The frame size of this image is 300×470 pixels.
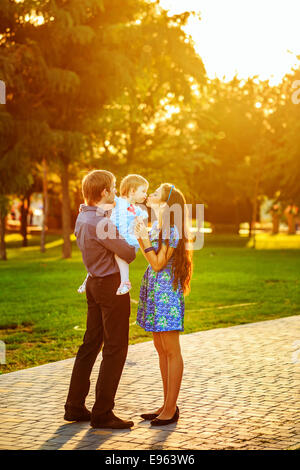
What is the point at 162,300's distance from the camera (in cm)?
626

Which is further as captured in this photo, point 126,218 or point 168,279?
point 168,279

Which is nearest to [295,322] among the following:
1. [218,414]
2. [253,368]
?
[253,368]

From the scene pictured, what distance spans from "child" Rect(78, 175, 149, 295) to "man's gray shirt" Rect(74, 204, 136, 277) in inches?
2.1

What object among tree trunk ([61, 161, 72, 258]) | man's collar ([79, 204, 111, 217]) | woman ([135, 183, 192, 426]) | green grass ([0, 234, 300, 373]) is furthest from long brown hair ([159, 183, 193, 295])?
tree trunk ([61, 161, 72, 258])

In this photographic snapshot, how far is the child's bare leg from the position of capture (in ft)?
19.3

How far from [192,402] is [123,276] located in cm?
167

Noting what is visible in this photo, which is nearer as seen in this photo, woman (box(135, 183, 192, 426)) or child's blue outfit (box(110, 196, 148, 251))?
child's blue outfit (box(110, 196, 148, 251))

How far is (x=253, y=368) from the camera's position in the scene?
28.2 feet

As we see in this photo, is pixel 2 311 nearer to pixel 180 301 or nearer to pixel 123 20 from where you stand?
pixel 180 301

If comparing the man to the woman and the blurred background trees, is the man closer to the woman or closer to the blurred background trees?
the woman

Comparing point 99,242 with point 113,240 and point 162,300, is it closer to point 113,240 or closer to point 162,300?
point 113,240

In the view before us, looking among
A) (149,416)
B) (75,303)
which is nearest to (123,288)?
(149,416)

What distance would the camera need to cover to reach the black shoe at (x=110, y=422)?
598cm

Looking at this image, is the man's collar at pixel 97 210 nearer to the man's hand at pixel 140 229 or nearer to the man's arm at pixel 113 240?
the man's arm at pixel 113 240
